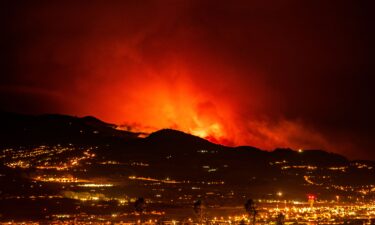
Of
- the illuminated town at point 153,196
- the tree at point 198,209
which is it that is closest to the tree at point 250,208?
the illuminated town at point 153,196

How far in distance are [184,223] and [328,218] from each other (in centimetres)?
2779

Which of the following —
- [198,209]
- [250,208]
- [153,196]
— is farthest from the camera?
[153,196]

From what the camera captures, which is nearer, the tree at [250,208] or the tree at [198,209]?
the tree at [250,208]

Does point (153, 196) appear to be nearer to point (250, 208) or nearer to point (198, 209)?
point (198, 209)

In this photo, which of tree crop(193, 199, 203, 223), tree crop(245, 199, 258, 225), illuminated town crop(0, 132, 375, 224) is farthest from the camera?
tree crop(193, 199, 203, 223)

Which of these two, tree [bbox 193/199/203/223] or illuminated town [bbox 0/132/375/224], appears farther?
tree [bbox 193/199/203/223]

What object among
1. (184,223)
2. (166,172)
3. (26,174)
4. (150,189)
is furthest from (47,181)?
(184,223)

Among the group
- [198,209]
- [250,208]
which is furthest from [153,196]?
[250,208]

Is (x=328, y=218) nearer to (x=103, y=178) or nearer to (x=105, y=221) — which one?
(x=105, y=221)

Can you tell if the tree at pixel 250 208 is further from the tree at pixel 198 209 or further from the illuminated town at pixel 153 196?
the tree at pixel 198 209

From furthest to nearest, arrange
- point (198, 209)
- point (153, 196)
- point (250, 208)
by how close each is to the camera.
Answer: point (153, 196) < point (198, 209) < point (250, 208)

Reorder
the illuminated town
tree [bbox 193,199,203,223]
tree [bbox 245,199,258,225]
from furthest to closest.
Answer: tree [bbox 193,199,203,223] → the illuminated town → tree [bbox 245,199,258,225]

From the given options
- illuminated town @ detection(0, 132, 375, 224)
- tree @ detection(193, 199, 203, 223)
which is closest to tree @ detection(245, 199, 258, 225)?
illuminated town @ detection(0, 132, 375, 224)

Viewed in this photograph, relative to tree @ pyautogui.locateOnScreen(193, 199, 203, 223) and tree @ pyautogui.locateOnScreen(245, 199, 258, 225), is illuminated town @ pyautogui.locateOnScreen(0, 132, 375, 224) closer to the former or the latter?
tree @ pyautogui.locateOnScreen(193, 199, 203, 223)
